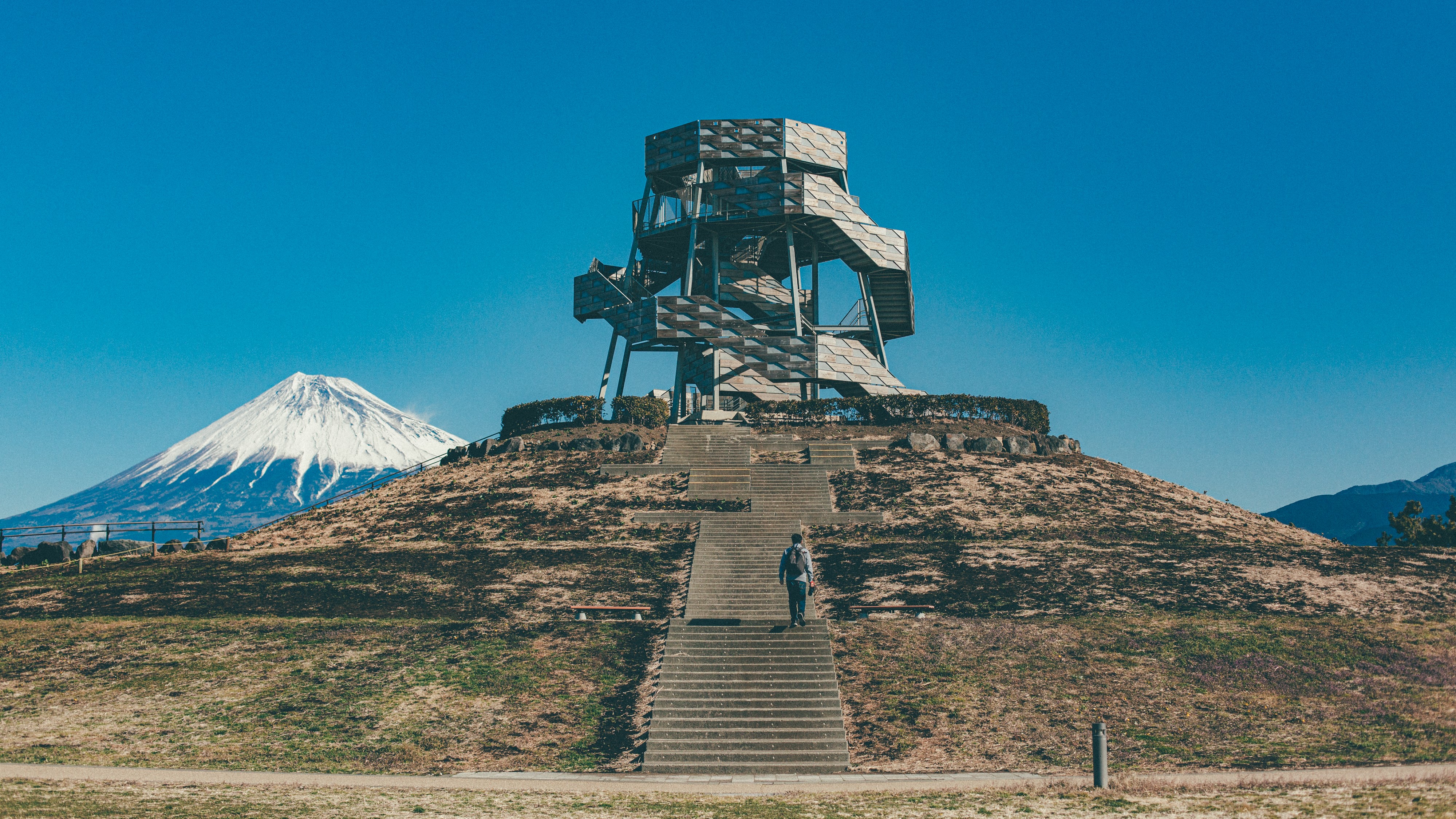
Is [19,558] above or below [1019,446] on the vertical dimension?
below

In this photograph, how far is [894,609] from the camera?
25.2 m

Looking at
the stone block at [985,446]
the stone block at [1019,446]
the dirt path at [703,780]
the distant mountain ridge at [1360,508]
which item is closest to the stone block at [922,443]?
the stone block at [985,446]

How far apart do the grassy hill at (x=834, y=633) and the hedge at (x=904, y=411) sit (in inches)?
376

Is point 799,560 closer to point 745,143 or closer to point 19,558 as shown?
point 19,558

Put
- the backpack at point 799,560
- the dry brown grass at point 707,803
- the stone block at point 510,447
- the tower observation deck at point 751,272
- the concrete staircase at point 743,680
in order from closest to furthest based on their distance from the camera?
the dry brown grass at point 707,803
the concrete staircase at point 743,680
the backpack at point 799,560
the stone block at point 510,447
the tower observation deck at point 751,272

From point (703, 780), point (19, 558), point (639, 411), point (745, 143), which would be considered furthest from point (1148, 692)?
point (745, 143)

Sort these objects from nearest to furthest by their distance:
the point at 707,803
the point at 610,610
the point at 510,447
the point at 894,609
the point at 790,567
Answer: the point at 707,803, the point at 790,567, the point at 894,609, the point at 610,610, the point at 510,447

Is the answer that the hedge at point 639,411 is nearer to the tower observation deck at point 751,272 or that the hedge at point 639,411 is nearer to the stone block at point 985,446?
the tower observation deck at point 751,272

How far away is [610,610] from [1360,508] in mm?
176405

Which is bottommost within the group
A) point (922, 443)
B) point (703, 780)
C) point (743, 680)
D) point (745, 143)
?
point (703, 780)

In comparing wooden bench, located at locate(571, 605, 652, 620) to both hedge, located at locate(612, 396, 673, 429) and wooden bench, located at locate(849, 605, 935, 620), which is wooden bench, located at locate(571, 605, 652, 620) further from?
hedge, located at locate(612, 396, 673, 429)

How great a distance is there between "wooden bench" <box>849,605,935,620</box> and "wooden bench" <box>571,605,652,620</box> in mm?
5332

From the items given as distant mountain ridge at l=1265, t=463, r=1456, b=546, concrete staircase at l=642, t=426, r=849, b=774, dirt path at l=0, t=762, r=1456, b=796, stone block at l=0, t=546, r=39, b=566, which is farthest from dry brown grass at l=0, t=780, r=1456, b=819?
distant mountain ridge at l=1265, t=463, r=1456, b=546

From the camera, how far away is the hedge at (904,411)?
152 ft
